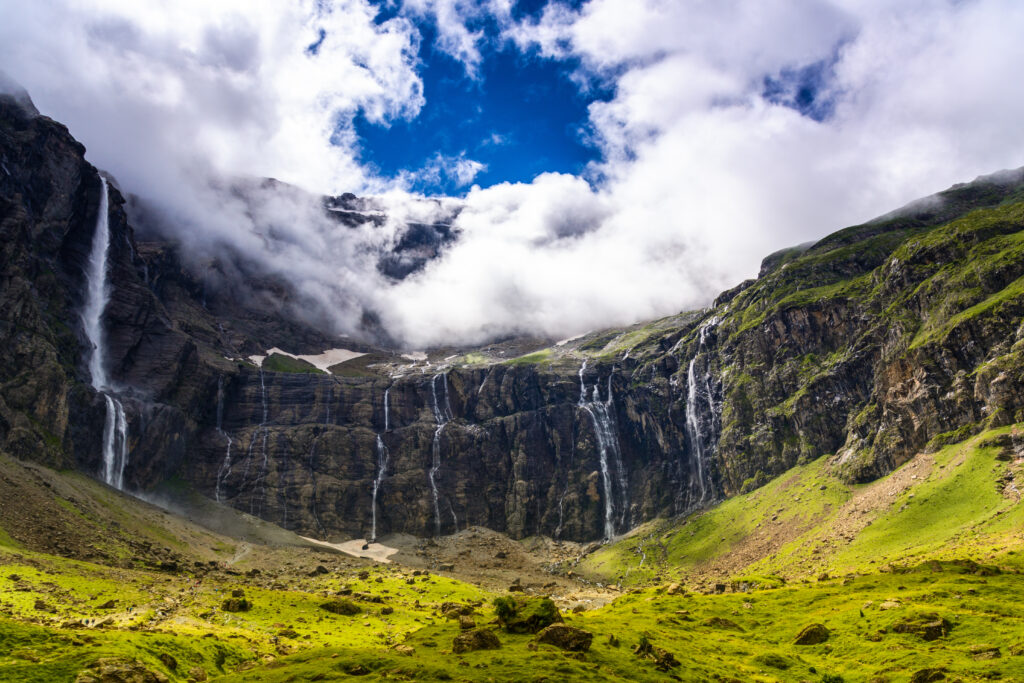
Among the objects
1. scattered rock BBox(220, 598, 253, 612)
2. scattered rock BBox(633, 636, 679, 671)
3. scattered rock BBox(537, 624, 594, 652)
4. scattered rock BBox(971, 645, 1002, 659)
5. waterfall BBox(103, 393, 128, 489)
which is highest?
waterfall BBox(103, 393, 128, 489)

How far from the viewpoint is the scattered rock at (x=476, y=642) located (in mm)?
42094

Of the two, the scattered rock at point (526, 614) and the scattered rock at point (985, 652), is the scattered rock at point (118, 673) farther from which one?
the scattered rock at point (985, 652)

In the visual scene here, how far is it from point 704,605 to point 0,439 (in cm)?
14855

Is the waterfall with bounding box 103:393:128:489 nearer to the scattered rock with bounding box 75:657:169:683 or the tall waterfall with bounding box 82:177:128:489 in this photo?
the tall waterfall with bounding box 82:177:128:489

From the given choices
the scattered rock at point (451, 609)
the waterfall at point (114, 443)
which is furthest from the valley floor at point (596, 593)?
the waterfall at point (114, 443)

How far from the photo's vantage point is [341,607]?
85.6 meters

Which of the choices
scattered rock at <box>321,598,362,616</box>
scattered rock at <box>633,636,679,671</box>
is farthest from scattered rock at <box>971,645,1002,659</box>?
scattered rock at <box>321,598,362,616</box>

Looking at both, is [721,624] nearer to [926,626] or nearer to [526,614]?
[926,626]

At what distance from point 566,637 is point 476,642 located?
21.5 ft

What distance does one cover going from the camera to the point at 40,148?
188 m

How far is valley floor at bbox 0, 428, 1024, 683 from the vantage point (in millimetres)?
40531

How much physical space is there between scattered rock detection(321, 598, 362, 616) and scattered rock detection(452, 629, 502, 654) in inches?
1936

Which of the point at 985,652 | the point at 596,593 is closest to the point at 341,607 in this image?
the point at 985,652

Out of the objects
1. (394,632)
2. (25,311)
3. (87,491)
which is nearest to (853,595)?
(394,632)
